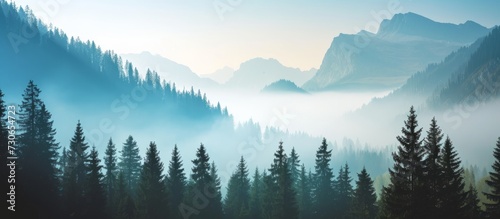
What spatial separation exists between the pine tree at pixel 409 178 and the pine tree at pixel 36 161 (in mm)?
31156

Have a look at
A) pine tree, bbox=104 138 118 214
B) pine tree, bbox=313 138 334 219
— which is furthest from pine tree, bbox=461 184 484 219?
pine tree, bbox=104 138 118 214

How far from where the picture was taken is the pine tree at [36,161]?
40.9 metres

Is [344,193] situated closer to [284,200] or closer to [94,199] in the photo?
[284,200]

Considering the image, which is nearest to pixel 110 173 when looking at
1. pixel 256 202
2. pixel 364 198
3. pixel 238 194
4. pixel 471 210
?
pixel 238 194

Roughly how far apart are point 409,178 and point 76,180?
3700 cm

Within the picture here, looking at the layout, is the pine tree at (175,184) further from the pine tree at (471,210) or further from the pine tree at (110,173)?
the pine tree at (471,210)

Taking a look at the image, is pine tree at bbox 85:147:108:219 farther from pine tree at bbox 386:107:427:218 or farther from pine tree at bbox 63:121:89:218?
pine tree at bbox 386:107:427:218

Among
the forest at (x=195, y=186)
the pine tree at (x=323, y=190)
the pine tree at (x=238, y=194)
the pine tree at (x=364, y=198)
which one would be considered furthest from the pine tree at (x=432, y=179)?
the pine tree at (x=238, y=194)

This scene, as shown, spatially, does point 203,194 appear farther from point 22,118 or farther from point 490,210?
point 490,210

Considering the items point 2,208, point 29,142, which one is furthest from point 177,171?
point 2,208

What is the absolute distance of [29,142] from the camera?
43.7 meters

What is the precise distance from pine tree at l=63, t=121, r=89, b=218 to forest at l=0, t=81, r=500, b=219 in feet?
0.33

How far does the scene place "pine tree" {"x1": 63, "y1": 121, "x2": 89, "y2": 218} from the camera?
141ft

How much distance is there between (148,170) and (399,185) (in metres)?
27.8
